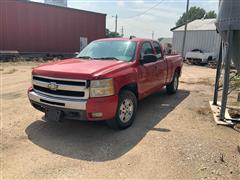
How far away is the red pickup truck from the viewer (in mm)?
4180

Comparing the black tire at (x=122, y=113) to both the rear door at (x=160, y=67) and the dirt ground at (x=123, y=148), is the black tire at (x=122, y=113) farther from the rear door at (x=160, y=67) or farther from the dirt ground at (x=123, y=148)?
the rear door at (x=160, y=67)

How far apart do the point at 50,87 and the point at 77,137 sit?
3.39 feet

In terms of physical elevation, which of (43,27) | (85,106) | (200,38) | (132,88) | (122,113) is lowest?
(122,113)

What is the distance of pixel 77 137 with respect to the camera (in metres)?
4.59

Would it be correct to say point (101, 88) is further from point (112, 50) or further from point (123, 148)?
point (112, 50)

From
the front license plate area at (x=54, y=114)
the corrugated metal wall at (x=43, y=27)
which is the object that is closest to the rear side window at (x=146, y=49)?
the front license plate area at (x=54, y=114)

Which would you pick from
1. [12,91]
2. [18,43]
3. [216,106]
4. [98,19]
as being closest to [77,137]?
[216,106]

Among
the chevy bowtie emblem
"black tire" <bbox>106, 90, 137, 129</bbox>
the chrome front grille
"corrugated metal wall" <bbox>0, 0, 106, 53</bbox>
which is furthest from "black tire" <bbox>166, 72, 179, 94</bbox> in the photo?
"corrugated metal wall" <bbox>0, 0, 106, 53</bbox>

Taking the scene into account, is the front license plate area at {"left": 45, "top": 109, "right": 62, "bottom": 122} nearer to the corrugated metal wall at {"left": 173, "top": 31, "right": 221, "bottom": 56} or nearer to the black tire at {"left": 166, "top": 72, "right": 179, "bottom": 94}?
the black tire at {"left": 166, "top": 72, "right": 179, "bottom": 94}

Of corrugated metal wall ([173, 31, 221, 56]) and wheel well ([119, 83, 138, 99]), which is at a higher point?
corrugated metal wall ([173, 31, 221, 56])

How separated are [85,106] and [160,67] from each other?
9.72 ft

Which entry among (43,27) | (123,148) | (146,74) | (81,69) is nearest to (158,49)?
(146,74)

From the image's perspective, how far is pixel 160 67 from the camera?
6457 mm

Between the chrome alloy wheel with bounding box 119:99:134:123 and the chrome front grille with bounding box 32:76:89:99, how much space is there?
86cm
